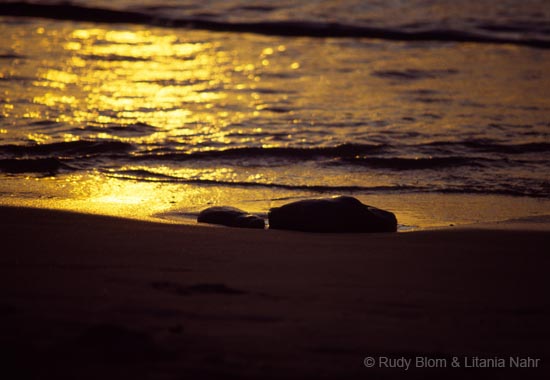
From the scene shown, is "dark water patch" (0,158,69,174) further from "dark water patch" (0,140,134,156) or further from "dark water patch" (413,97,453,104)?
"dark water patch" (413,97,453,104)

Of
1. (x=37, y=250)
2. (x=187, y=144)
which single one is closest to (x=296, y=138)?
(x=187, y=144)

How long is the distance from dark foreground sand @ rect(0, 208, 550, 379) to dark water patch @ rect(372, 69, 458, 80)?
6.58 m

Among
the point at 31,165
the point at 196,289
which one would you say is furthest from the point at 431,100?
the point at 196,289

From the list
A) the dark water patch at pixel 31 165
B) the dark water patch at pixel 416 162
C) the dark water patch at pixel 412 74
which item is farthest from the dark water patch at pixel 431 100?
the dark water patch at pixel 31 165

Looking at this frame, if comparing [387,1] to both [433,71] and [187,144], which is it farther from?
[187,144]

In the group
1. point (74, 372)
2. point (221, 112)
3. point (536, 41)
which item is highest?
point (536, 41)

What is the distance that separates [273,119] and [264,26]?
26.1 ft

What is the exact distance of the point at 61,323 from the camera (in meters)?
3.06

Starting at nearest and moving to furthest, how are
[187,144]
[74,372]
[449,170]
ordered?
[74,372] → [449,170] → [187,144]

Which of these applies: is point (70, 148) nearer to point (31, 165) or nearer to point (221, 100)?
point (31, 165)

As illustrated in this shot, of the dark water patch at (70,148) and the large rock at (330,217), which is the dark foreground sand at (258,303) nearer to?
the large rock at (330,217)

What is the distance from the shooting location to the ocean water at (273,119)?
20.8ft

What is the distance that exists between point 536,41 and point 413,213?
10.4 metres

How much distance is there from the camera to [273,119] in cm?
874
